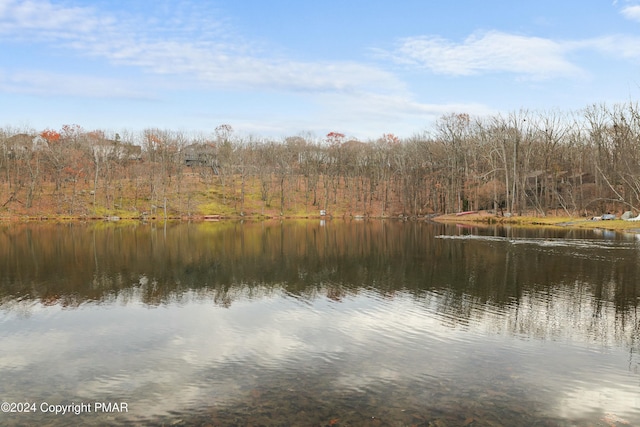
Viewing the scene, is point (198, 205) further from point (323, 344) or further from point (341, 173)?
point (323, 344)

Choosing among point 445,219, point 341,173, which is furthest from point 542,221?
point 341,173

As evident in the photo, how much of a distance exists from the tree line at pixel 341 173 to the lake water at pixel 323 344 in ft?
187

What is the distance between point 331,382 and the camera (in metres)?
10.8

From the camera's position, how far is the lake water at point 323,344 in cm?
946

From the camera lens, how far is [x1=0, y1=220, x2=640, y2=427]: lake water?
9.46 metres

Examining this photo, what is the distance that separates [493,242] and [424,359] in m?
33.7

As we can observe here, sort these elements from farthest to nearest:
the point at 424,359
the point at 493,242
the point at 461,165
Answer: the point at 461,165 < the point at 493,242 < the point at 424,359

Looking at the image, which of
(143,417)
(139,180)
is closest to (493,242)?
(143,417)

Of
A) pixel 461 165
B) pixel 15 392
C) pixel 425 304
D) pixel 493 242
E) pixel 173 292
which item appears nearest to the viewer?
pixel 15 392

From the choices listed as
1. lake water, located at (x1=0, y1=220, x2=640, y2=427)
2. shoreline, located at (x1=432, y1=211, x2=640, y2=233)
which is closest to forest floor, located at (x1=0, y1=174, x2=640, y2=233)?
shoreline, located at (x1=432, y1=211, x2=640, y2=233)

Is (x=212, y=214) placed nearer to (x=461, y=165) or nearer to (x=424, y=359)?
(x=461, y=165)

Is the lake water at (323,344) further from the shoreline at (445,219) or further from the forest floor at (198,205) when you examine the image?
the forest floor at (198,205)

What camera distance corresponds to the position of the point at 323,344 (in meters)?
13.8

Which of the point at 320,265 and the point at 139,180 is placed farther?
the point at 139,180
